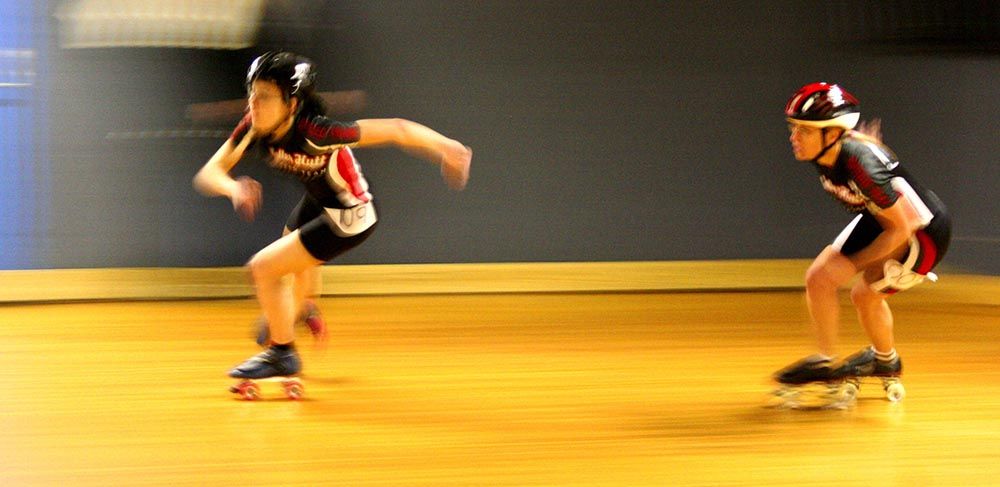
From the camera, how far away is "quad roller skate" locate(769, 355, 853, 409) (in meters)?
4.35

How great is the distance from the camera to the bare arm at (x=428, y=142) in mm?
4309

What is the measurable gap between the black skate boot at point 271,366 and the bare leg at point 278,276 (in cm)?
5

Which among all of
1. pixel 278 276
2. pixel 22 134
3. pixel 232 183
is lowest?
pixel 278 276

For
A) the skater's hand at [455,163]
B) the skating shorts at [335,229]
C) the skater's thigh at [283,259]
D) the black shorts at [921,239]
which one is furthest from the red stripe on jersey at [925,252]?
the skater's thigh at [283,259]

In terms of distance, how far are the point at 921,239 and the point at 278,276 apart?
237 cm

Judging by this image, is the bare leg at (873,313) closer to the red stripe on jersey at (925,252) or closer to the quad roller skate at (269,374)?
the red stripe on jersey at (925,252)

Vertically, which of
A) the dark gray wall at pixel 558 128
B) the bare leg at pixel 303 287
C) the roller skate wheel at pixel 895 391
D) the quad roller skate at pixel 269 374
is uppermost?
the dark gray wall at pixel 558 128

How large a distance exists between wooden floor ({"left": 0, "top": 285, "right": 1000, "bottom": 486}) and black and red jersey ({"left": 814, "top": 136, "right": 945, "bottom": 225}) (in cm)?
75

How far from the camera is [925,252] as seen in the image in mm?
4344

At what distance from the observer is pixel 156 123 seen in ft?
25.2

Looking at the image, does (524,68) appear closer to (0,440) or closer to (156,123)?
(156,123)

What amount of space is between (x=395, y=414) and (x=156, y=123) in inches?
163

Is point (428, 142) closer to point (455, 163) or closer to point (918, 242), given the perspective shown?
point (455, 163)

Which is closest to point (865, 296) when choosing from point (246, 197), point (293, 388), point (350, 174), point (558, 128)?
point (350, 174)
